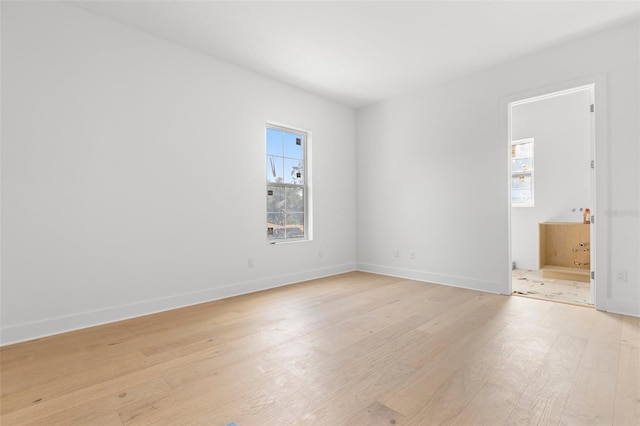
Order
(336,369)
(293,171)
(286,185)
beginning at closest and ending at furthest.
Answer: (336,369) < (286,185) < (293,171)

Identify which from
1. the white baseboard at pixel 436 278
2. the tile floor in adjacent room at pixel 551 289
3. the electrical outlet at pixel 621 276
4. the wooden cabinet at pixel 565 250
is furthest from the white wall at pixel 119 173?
the wooden cabinet at pixel 565 250

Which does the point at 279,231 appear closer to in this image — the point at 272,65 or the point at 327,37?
the point at 272,65

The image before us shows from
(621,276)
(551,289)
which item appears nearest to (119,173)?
(621,276)

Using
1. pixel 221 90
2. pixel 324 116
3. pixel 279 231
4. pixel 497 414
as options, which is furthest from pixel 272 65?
pixel 497 414

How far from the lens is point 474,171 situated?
4.10 meters

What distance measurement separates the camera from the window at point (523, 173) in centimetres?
551

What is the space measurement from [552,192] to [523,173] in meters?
0.58

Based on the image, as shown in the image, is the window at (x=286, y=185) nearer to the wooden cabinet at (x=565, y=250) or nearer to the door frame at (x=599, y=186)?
the door frame at (x=599, y=186)

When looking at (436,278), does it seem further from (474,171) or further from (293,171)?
(293,171)

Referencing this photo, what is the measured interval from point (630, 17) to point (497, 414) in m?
3.81

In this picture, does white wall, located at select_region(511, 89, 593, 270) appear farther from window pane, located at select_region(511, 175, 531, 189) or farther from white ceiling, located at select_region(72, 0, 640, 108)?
white ceiling, located at select_region(72, 0, 640, 108)

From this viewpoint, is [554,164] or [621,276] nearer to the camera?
[621,276]

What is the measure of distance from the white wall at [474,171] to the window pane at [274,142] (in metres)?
1.63

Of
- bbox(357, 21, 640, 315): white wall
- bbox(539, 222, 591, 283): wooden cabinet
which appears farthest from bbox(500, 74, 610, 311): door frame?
bbox(539, 222, 591, 283): wooden cabinet
